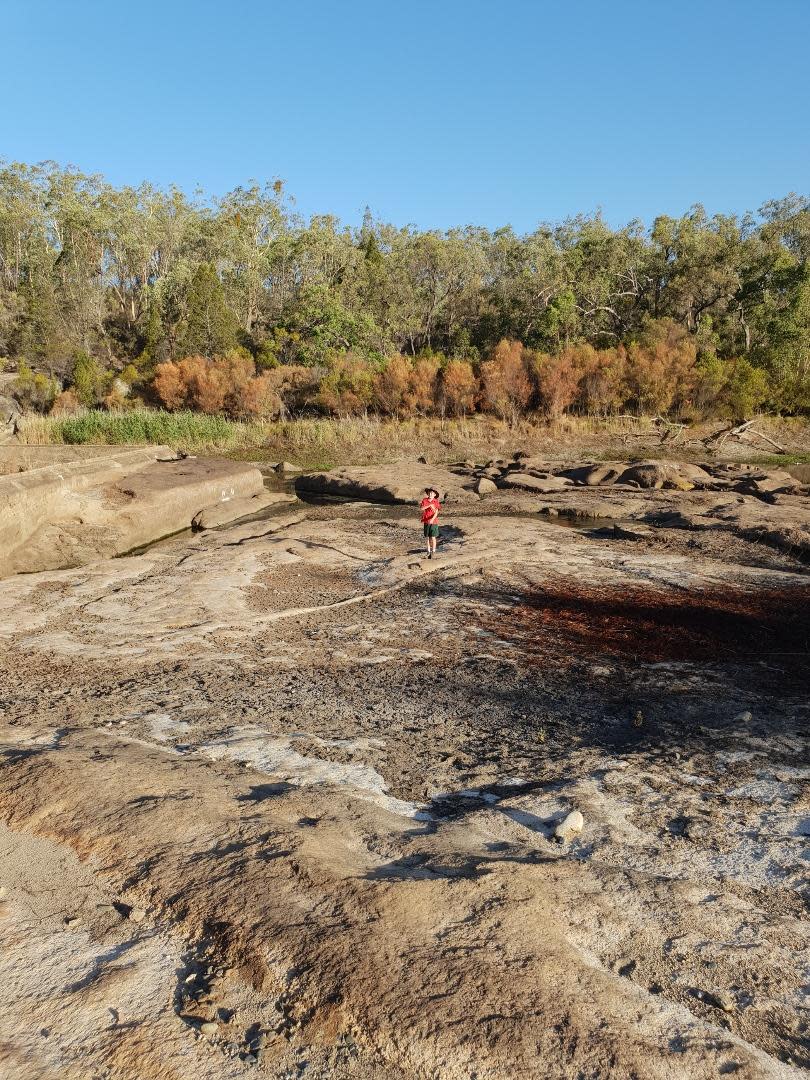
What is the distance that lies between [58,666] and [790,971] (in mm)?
6836

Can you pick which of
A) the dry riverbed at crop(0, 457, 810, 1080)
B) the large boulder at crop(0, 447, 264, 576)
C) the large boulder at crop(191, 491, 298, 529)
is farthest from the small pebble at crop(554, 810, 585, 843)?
the large boulder at crop(191, 491, 298, 529)

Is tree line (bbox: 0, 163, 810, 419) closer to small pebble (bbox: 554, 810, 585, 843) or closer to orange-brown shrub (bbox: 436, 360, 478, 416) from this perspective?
orange-brown shrub (bbox: 436, 360, 478, 416)

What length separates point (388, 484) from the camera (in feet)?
70.5

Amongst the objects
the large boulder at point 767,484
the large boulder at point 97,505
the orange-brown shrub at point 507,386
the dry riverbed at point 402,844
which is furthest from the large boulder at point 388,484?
the dry riverbed at point 402,844

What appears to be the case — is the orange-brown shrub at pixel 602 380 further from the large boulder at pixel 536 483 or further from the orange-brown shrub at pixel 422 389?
the large boulder at pixel 536 483

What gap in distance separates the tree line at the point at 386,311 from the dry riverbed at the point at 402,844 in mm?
25974

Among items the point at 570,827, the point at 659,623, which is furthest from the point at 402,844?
the point at 659,623

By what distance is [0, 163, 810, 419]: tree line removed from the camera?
1312 inches

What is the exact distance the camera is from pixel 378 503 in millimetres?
20734

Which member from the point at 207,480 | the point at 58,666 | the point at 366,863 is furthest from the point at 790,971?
the point at 207,480

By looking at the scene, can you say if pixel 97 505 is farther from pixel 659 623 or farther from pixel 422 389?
pixel 422 389

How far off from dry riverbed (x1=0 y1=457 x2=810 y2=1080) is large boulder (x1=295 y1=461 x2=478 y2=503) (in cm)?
1156

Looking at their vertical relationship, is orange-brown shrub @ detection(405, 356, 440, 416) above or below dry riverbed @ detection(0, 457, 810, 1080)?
above

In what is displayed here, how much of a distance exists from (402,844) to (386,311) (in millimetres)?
45798
